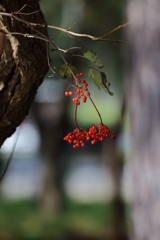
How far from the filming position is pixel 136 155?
6.79 ft

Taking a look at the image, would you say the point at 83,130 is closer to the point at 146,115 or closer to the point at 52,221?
the point at 146,115

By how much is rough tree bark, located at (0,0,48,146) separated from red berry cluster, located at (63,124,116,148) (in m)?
0.24

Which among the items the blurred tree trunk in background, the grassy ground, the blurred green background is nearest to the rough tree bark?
the blurred tree trunk in background

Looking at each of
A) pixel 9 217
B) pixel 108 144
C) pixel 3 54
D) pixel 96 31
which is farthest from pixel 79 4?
pixel 3 54

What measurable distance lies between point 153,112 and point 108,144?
7624 mm

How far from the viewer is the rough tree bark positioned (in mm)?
2107

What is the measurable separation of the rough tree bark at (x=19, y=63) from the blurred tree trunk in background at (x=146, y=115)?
13.5 inches

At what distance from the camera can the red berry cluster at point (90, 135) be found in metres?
2.07

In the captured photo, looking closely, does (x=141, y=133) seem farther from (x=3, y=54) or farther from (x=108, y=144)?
(x=108, y=144)

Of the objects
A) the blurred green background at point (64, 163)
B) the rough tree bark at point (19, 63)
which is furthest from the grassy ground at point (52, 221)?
the rough tree bark at point (19, 63)

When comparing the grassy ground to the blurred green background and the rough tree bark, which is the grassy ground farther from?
the rough tree bark

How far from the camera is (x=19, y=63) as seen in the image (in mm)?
2117

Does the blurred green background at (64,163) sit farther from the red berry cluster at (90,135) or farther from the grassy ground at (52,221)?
the red berry cluster at (90,135)

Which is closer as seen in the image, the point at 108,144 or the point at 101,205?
the point at 108,144
